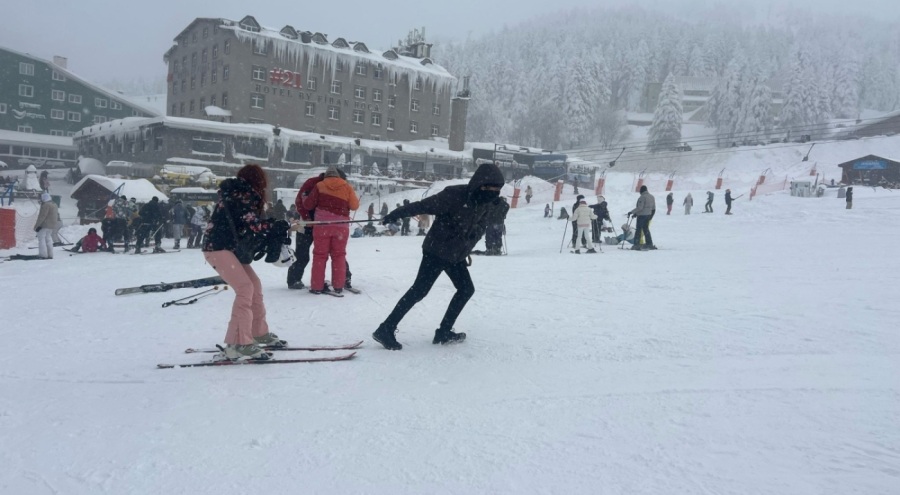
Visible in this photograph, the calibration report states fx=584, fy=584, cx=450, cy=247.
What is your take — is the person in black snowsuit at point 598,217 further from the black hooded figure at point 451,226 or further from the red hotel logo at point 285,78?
the red hotel logo at point 285,78

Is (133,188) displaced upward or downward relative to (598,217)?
upward

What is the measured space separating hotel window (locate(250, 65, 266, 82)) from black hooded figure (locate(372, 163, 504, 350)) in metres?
44.4

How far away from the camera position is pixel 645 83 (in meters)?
109

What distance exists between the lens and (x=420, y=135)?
5356 cm

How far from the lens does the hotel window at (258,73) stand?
44.8 meters

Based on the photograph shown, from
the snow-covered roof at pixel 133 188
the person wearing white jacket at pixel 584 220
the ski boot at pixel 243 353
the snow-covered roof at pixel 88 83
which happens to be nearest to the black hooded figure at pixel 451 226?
the ski boot at pixel 243 353

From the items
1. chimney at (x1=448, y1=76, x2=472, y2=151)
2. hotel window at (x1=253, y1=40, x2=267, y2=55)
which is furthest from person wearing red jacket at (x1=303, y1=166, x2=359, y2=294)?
chimney at (x1=448, y1=76, x2=472, y2=151)

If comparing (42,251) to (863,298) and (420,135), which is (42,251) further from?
(420,135)

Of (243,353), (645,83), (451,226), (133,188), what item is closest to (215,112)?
(133,188)

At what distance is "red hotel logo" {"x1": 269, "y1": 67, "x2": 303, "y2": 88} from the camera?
45688 millimetres

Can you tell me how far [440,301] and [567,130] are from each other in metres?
76.7

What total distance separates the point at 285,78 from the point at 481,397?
46814 millimetres

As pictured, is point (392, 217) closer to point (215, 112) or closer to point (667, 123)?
point (215, 112)

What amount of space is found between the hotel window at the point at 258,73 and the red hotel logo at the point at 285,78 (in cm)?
53
